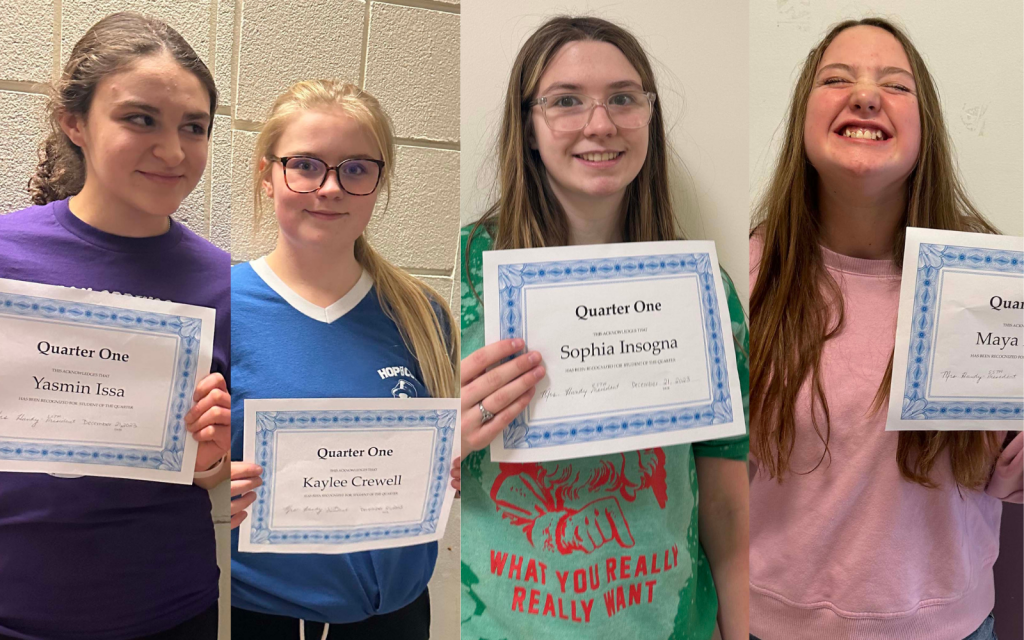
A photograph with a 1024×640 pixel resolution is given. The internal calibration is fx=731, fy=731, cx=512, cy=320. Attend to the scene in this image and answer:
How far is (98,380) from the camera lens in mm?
1222

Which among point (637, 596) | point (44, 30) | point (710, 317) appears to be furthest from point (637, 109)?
point (44, 30)

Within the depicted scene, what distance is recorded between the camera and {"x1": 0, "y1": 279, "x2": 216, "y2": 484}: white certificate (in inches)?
46.9

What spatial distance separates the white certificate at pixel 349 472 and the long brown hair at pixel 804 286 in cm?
54

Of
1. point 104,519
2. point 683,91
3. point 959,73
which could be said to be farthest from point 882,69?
point 104,519

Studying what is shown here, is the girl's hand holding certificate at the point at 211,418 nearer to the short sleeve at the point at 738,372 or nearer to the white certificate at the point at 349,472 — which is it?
the white certificate at the point at 349,472

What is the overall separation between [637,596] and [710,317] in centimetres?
47

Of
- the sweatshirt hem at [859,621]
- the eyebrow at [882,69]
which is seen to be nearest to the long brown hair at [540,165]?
the eyebrow at [882,69]

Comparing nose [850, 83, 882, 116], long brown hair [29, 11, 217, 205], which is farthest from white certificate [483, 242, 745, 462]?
long brown hair [29, 11, 217, 205]

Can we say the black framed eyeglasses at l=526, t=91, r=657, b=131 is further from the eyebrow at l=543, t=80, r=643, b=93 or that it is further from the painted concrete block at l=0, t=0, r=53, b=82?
the painted concrete block at l=0, t=0, r=53, b=82

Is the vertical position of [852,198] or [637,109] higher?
[637,109]

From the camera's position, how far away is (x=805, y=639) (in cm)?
125

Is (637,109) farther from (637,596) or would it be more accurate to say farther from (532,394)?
(637,596)

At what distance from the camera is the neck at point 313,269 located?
1.17m

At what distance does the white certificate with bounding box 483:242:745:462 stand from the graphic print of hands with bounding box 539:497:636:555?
10cm
